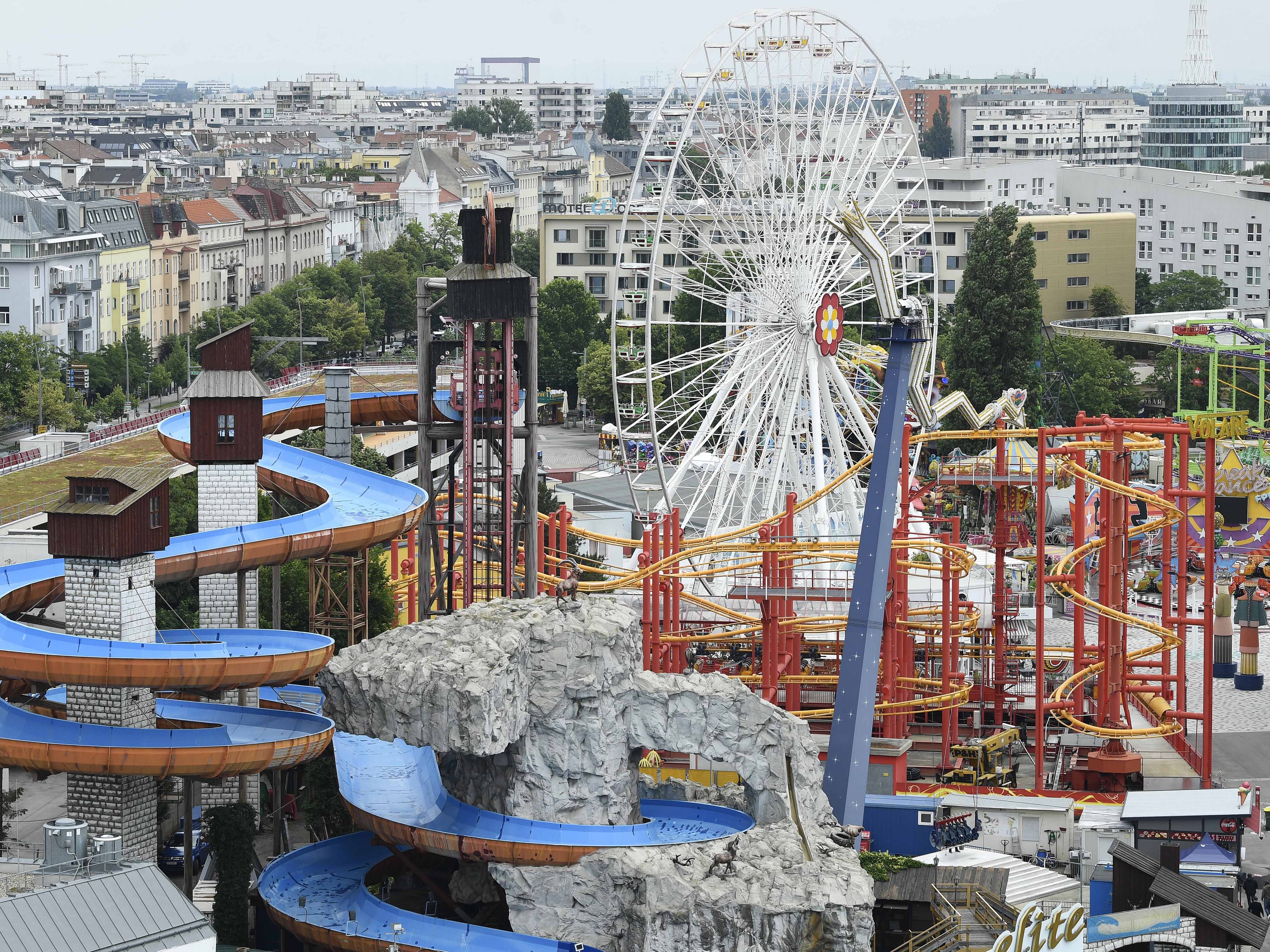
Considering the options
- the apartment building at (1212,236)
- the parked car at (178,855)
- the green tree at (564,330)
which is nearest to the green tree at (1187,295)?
the apartment building at (1212,236)

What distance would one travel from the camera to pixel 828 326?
7669cm

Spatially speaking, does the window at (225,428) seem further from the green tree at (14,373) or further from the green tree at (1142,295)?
the green tree at (1142,295)

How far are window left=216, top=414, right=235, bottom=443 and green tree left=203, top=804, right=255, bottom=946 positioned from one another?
11.2 meters

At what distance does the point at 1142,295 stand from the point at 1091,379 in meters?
44.3

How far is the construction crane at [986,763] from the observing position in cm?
6988

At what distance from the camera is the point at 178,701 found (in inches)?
2435

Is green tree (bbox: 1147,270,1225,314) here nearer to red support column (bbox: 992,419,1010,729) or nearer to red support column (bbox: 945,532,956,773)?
red support column (bbox: 992,419,1010,729)

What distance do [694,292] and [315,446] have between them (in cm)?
2011

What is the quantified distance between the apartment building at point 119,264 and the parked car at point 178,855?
105m

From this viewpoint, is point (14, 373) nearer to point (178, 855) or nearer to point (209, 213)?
point (209, 213)

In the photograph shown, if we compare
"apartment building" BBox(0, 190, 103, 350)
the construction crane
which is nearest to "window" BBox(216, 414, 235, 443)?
the construction crane

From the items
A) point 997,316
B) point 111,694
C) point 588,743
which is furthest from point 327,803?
point 997,316

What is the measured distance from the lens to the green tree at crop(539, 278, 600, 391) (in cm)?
16250

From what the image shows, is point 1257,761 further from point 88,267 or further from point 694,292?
point 88,267
